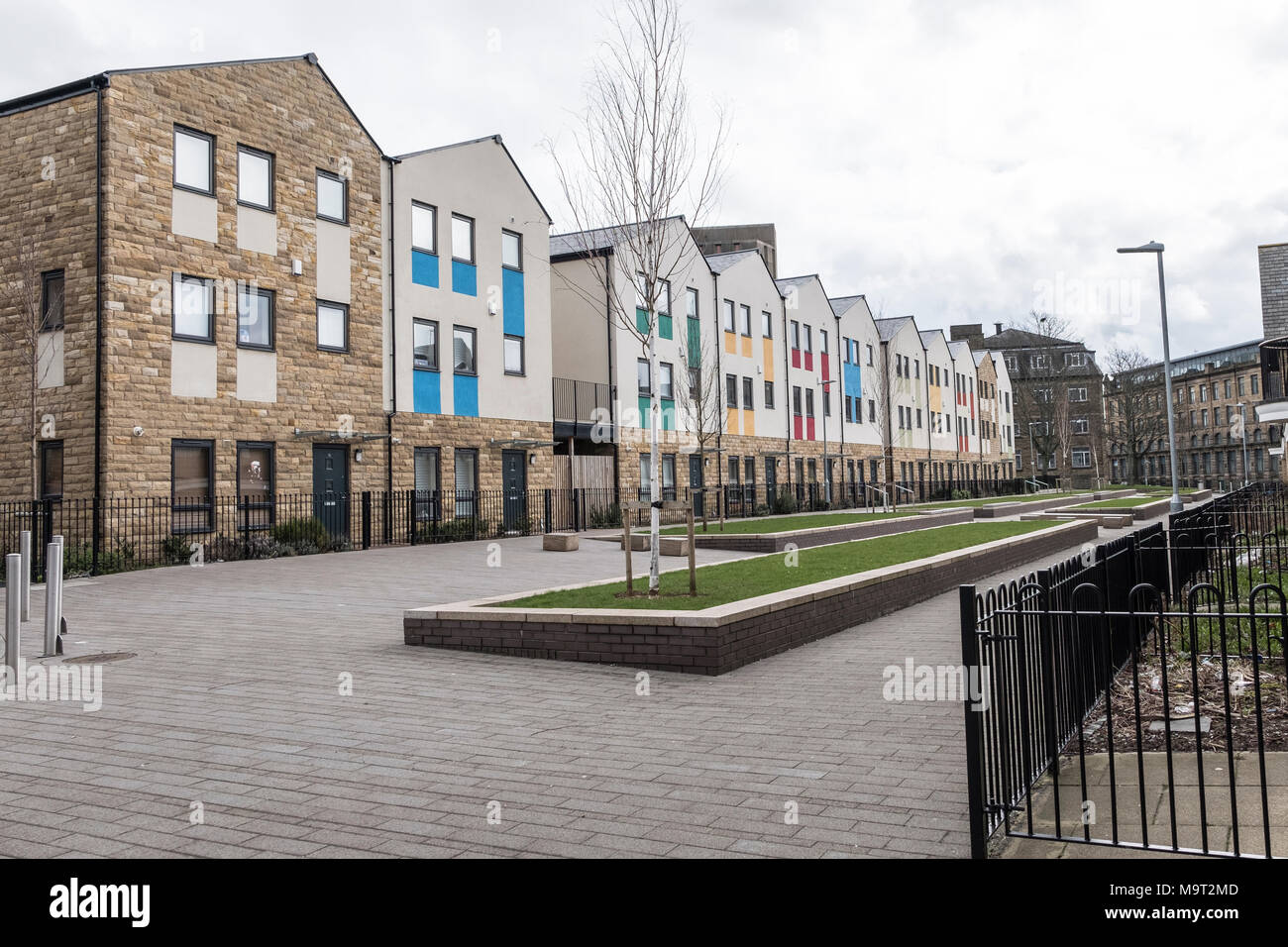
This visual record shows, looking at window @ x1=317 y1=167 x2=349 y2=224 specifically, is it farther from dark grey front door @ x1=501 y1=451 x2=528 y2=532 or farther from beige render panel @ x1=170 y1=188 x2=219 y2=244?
dark grey front door @ x1=501 y1=451 x2=528 y2=532

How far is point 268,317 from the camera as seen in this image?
859 inches

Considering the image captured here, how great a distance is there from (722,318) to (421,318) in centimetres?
1596

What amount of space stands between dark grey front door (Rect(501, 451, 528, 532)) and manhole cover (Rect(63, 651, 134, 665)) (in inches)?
703

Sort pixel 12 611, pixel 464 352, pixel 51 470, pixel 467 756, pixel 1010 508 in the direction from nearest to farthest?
1. pixel 467 756
2. pixel 12 611
3. pixel 51 470
4. pixel 464 352
5. pixel 1010 508

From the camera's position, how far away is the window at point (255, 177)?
70.1 ft

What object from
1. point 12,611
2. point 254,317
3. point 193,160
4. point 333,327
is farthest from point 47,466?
point 12,611

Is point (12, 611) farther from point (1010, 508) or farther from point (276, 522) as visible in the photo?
point (1010, 508)

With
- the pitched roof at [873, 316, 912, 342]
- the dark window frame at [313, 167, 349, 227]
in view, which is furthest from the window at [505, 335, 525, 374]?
the pitched roof at [873, 316, 912, 342]

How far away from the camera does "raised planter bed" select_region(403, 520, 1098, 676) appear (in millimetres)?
8273

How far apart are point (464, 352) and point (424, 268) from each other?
246 cm
